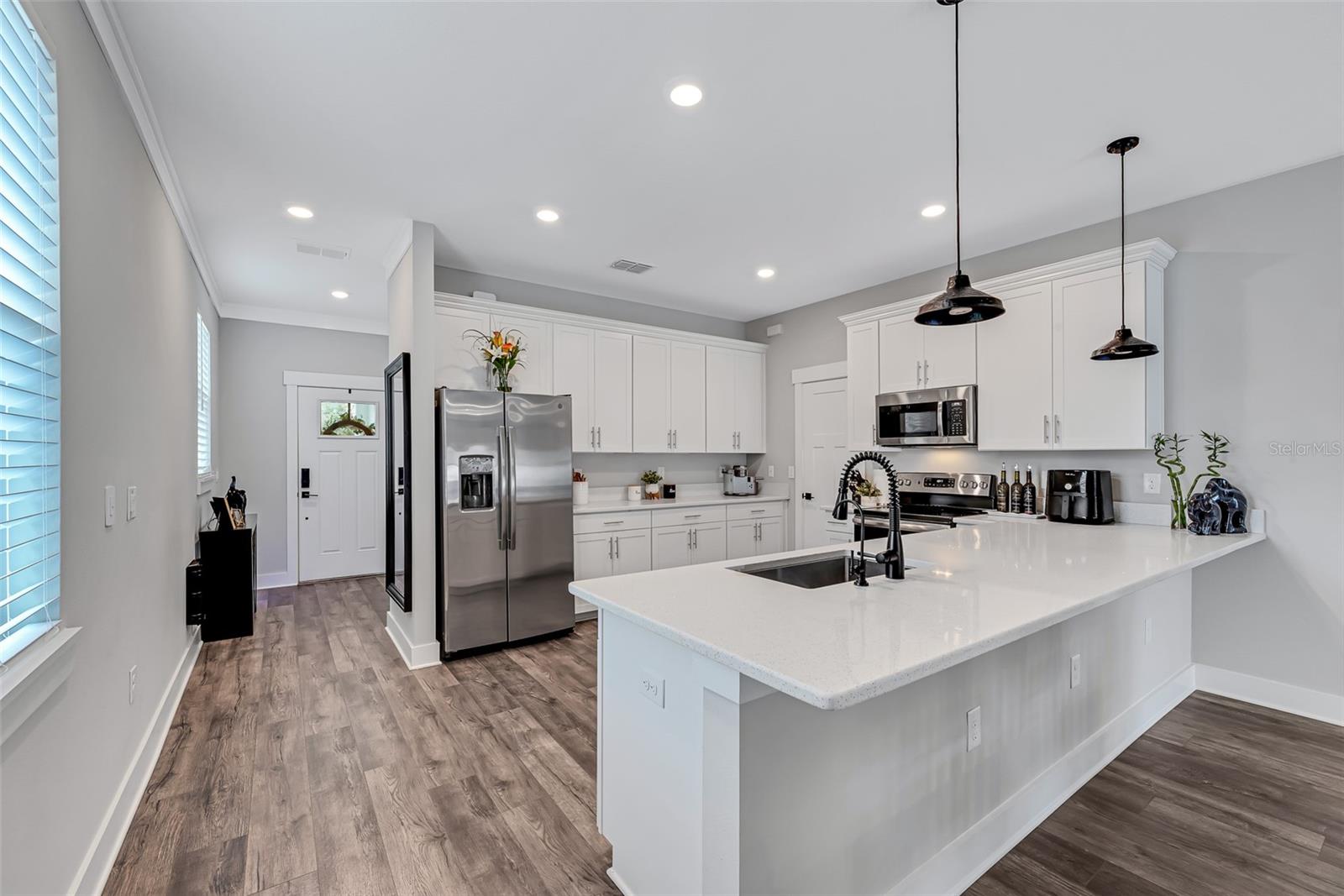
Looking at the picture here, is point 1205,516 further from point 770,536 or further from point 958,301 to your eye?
point 770,536

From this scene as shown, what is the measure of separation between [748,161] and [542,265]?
6.73 ft

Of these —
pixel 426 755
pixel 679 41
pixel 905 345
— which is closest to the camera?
pixel 679 41

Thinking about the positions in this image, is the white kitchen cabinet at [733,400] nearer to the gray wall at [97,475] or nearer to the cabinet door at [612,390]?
the cabinet door at [612,390]

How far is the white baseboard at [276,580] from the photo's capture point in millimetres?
5781

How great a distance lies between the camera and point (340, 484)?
6.11 meters

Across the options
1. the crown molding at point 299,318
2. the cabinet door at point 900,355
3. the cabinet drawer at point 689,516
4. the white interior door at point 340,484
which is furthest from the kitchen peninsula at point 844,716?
the crown molding at point 299,318

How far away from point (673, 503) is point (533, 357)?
1660 mm

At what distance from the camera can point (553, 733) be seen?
9.14 ft

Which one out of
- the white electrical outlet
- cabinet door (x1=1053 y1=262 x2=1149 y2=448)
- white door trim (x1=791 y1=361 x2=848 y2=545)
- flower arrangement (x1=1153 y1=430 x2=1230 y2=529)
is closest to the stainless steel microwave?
cabinet door (x1=1053 y1=262 x2=1149 y2=448)

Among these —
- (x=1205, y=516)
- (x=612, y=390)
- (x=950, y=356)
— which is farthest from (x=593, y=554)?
(x=1205, y=516)

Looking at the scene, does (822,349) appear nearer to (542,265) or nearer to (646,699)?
(542,265)

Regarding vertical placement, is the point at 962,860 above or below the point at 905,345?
below

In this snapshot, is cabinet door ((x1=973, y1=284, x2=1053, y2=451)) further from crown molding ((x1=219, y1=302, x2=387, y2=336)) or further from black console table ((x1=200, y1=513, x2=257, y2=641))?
crown molding ((x1=219, y1=302, x2=387, y2=336))

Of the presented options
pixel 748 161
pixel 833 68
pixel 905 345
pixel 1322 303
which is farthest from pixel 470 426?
pixel 1322 303
